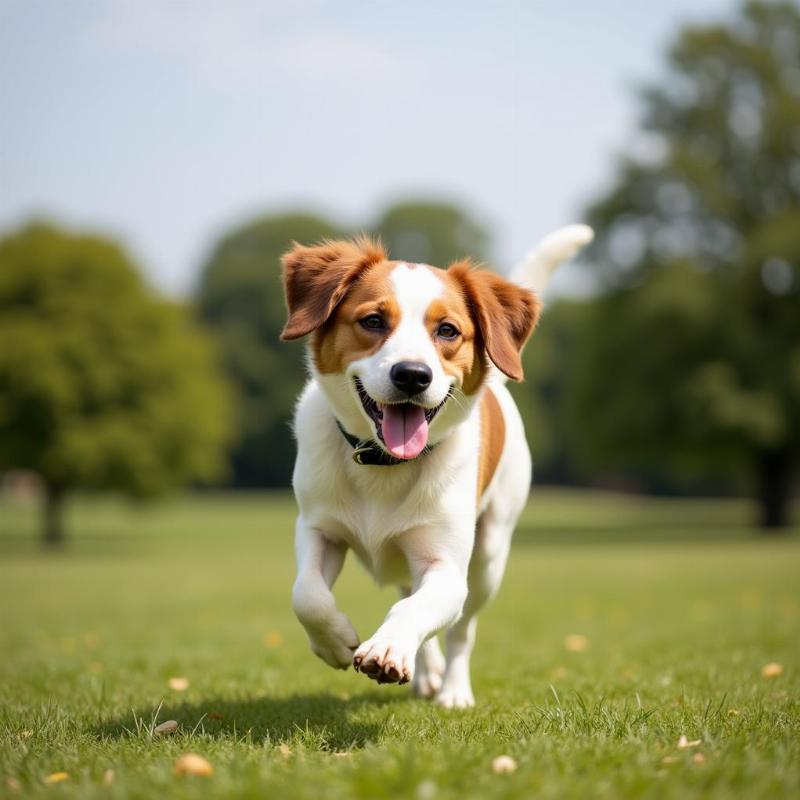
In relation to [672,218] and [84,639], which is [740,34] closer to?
[672,218]

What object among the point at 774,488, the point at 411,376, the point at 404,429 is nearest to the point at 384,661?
the point at 404,429

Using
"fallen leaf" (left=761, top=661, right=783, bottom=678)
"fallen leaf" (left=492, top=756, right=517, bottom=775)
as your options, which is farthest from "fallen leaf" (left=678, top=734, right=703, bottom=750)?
"fallen leaf" (left=761, top=661, right=783, bottom=678)

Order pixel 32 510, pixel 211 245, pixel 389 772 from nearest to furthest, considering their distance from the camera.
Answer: pixel 389 772 → pixel 32 510 → pixel 211 245

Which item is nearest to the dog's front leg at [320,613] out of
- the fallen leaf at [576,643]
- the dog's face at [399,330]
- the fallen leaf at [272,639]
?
the dog's face at [399,330]

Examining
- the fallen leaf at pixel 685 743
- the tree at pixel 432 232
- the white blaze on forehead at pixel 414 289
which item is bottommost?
the fallen leaf at pixel 685 743

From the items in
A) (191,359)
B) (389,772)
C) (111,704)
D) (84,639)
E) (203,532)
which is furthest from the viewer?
(203,532)

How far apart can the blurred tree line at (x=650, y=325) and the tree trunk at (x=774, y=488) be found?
0.22ft

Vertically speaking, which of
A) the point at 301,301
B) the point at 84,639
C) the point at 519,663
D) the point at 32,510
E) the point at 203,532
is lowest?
the point at 32,510

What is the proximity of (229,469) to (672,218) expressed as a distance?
1653 inches

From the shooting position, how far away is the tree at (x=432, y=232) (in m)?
60.5

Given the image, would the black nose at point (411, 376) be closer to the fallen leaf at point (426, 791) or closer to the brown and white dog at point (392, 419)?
the brown and white dog at point (392, 419)

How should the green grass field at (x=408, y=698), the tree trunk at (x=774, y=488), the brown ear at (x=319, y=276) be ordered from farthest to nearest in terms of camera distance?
the tree trunk at (x=774, y=488) → the brown ear at (x=319, y=276) → the green grass field at (x=408, y=698)

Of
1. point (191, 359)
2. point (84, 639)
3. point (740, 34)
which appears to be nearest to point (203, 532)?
point (191, 359)

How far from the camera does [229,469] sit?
221 ft
